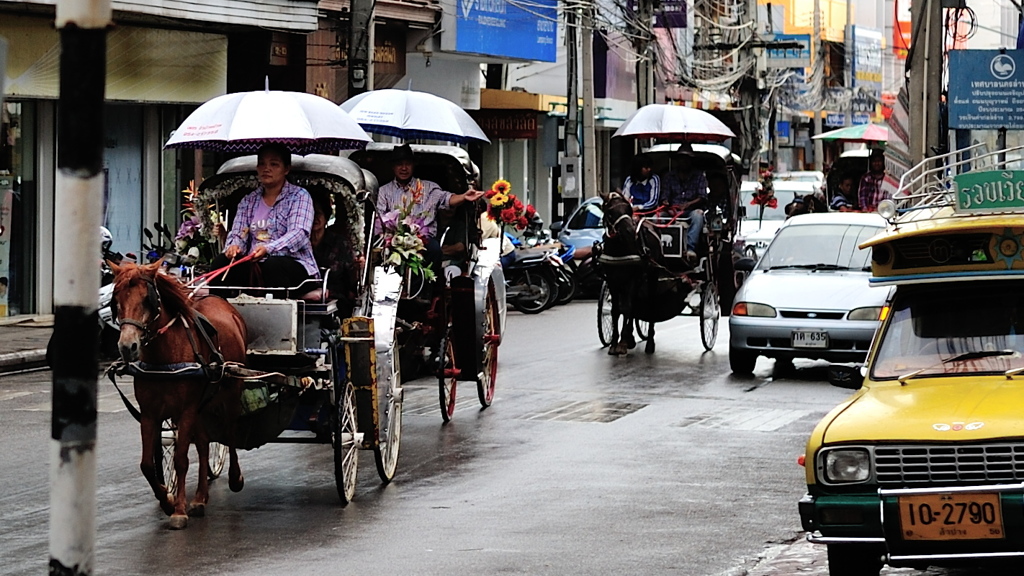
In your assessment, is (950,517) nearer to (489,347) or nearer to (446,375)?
(446,375)

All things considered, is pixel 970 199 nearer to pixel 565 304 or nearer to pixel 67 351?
pixel 67 351

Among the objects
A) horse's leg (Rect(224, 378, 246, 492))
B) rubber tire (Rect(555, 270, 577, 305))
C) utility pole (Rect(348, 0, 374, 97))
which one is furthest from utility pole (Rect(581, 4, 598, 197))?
horse's leg (Rect(224, 378, 246, 492))

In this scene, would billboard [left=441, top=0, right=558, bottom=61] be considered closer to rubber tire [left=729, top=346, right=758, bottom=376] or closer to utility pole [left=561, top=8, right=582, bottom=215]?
utility pole [left=561, top=8, right=582, bottom=215]

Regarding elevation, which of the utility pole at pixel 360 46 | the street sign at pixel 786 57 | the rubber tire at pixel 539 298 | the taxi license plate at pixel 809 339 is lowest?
the taxi license plate at pixel 809 339

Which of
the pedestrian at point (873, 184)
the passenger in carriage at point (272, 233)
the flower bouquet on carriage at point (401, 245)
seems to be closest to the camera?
the passenger in carriage at point (272, 233)

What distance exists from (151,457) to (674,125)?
1532 centimetres

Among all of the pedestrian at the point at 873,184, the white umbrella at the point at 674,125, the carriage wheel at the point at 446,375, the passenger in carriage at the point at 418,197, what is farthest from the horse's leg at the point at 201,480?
the pedestrian at the point at 873,184

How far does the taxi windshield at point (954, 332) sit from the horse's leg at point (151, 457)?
3933mm

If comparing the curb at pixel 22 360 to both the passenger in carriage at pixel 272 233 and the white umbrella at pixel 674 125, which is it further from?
the white umbrella at pixel 674 125

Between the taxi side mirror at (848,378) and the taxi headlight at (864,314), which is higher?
the taxi headlight at (864,314)

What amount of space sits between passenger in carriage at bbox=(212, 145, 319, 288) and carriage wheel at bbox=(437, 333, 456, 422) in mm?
2917

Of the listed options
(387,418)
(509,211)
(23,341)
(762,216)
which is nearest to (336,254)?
(387,418)

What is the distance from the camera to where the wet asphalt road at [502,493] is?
8.88m

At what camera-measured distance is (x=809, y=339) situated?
56.4ft
